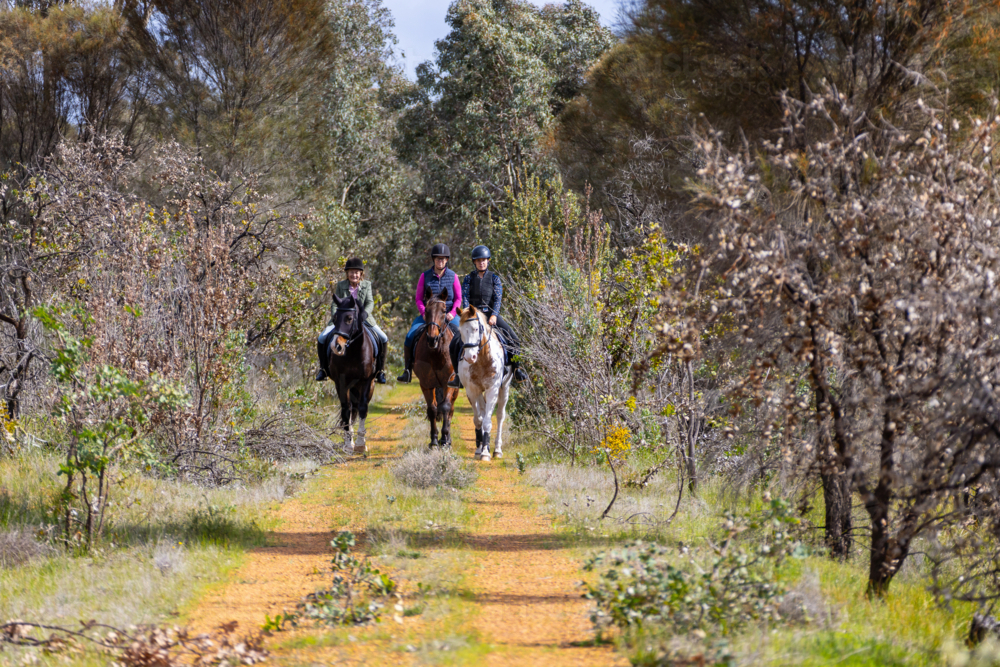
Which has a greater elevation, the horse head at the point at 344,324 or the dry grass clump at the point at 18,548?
the horse head at the point at 344,324

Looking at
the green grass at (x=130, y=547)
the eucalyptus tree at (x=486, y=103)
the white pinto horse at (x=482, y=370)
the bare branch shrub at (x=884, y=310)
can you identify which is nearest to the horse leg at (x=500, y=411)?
the white pinto horse at (x=482, y=370)

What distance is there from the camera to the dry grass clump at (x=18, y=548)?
6723 millimetres

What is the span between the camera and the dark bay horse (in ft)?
40.1

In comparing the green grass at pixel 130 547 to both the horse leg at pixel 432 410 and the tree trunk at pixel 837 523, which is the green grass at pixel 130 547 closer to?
the horse leg at pixel 432 410

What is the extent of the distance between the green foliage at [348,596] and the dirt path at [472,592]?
0.58 ft

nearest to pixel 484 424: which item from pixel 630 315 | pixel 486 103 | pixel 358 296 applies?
pixel 358 296

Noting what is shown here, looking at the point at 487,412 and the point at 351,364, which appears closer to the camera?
the point at 487,412

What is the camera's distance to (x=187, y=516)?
782 cm

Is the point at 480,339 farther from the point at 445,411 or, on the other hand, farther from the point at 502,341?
the point at 445,411

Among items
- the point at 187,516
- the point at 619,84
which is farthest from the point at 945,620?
the point at 619,84

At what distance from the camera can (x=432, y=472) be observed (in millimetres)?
10227

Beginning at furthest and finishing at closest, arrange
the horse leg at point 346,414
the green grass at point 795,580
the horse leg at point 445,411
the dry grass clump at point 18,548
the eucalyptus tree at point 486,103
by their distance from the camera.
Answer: the eucalyptus tree at point 486,103 < the horse leg at point 346,414 < the horse leg at point 445,411 < the dry grass clump at point 18,548 < the green grass at point 795,580

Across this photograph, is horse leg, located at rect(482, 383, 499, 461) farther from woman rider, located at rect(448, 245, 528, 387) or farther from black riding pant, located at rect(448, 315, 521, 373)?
black riding pant, located at rect(448, 315, 521, 373)

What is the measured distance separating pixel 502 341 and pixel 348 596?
7.08m
